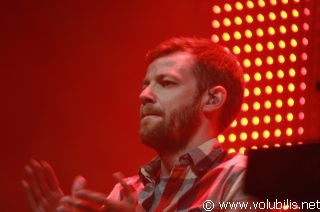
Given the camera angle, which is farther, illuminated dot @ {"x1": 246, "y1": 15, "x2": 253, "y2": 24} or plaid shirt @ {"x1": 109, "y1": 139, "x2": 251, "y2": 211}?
illuminated dot @ {"x1": 246, "y1": 15, "x2": 253, "y2": 24}

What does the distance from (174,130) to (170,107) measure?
0.05m

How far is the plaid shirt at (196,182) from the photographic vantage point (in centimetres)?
107

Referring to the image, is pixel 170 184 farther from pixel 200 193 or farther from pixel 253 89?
pixel 253 89

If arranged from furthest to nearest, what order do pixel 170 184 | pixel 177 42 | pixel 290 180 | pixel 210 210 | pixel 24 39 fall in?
pixel 24 39 < pixel 177 42 < pixel 170 184 < pixel 210 210 < pixel 290 180

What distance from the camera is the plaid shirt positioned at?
107 cm

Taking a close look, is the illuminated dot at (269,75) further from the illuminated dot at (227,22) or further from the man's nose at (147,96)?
the man's nose at (147,96)

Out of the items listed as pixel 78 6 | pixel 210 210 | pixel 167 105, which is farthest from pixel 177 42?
pixel 210 210

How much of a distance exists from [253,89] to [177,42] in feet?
0.69

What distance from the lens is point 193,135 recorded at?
1.19 metres

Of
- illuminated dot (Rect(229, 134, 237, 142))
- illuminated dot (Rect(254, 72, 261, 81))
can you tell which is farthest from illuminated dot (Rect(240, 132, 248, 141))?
Answer: illuminated dot (Rect(254, 72, 261, 81))

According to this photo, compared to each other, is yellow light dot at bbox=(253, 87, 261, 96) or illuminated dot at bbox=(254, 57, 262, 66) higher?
illuminated dot at bbox=(254, 57, 262, 66)

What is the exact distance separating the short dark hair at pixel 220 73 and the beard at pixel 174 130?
0.19 ft

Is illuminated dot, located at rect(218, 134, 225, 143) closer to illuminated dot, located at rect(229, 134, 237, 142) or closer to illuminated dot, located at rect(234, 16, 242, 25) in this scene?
illuminated dot, located at rect(229, 134, 237, 142)

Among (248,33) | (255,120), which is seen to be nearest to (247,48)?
(248,33)
